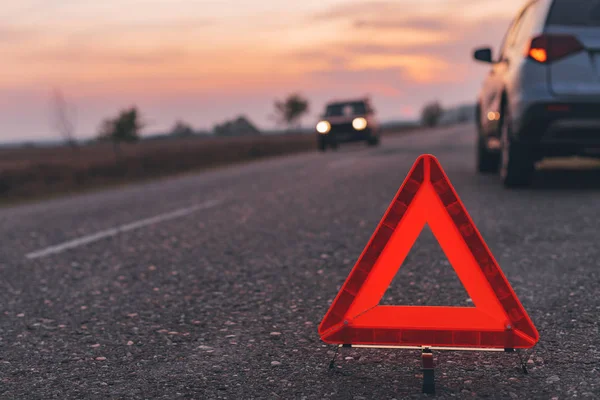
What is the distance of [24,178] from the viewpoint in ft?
48.2

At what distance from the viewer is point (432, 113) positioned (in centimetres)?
15300

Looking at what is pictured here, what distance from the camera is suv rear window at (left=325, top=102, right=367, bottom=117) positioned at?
72.6 ft

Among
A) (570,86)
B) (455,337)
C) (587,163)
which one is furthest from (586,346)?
(587,163)

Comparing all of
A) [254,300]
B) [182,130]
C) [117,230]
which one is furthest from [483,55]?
[182,130]

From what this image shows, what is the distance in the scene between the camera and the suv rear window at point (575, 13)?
5758 mm

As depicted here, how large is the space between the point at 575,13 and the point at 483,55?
142 centimetres

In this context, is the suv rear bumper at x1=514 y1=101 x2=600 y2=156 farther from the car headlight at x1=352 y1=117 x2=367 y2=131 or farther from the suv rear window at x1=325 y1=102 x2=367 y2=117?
the suv rear window at x1=325 y1=102 x2=367 y2=117

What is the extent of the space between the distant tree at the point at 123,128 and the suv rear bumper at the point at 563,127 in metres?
85.5

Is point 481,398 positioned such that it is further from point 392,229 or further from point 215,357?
point 215,357

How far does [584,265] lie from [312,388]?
2270 millimetres

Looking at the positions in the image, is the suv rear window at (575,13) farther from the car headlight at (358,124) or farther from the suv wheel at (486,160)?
the car headlight at (358,124)

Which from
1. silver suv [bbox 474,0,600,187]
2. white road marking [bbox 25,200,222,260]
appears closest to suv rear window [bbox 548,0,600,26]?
silver suv [bbox 474,0,600,187]

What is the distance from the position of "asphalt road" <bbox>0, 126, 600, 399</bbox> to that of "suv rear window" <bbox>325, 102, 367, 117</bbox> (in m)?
15.7

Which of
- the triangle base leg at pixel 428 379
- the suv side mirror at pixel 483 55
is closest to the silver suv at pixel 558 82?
the suv side mirror at pixel 483 55
